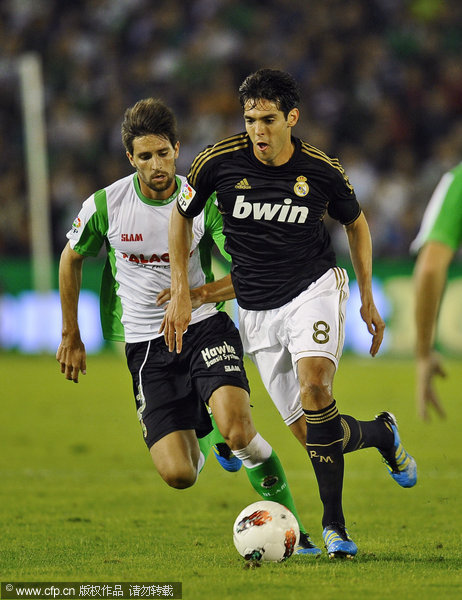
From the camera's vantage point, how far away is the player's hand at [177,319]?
567 cm

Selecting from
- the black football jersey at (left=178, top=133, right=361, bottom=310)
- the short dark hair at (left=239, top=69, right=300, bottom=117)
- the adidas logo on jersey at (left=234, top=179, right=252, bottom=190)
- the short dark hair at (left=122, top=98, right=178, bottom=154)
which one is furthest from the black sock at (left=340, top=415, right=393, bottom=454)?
the short dark hair at (left=122, top=98, right=178, bottom=154)

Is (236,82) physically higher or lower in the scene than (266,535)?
higher

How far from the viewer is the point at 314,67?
19828 mm

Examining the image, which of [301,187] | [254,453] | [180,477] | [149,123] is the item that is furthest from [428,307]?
[149,123]

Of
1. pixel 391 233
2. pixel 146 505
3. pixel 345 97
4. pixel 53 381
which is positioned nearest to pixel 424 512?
pixel 146 505

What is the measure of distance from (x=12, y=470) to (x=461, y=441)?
13.8 ft

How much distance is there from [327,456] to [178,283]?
1.20 m

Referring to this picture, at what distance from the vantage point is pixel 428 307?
3557 millimetres

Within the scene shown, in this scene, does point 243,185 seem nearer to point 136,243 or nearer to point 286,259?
point 286,259

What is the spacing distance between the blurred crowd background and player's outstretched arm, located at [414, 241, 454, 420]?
14368 millimetres

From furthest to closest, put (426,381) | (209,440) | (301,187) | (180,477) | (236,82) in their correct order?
(236,82)
(209,440)
(180,477)
(301,187)
(426,381)

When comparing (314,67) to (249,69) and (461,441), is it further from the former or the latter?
(461,441)

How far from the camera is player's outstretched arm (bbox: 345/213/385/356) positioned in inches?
229

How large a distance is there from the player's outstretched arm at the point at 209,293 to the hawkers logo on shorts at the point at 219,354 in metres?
0.26
